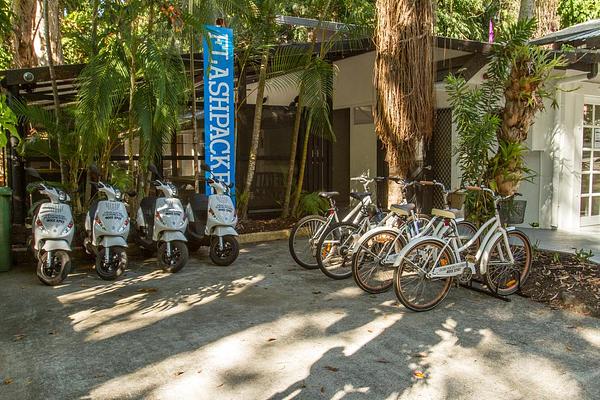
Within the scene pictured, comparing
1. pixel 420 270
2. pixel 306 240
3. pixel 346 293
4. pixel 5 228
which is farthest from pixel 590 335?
pixel 5 228

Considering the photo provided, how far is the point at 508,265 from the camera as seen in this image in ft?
17.3

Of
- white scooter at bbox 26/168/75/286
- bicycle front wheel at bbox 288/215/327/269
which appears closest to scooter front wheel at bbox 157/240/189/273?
white scooter at bbox 26/168/75/286

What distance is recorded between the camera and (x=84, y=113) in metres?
6.50

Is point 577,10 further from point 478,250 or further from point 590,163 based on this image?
point 478,250

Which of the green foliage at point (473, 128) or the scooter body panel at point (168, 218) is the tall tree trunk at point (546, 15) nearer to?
the green foliage at point (473, 128)

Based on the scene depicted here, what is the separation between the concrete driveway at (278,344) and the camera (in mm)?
3320

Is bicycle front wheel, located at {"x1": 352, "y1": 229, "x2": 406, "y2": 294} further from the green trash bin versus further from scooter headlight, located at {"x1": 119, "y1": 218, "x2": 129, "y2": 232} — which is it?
the green trash bin

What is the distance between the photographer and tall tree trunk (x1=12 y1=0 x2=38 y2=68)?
10641 millimetres

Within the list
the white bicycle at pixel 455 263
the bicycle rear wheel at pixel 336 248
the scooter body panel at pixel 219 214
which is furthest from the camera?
the scooter body panel at pixel 219 214

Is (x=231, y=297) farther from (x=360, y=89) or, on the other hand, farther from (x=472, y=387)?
(x=360, y=89)

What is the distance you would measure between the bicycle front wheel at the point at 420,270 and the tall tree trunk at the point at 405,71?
2.06m

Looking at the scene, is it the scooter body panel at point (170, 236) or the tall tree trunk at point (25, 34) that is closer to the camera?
the scooter body panel at point (170, 236)

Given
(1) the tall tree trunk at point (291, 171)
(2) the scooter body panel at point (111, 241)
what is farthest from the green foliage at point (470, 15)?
(2) the scooter body panel at point (111, 241)

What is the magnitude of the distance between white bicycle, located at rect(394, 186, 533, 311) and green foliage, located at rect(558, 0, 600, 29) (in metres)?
14.2
